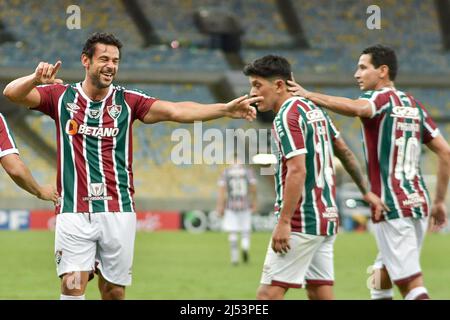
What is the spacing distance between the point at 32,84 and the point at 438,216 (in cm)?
337

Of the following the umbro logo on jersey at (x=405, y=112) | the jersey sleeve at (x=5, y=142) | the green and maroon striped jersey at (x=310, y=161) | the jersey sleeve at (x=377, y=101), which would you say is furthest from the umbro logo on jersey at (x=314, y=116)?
the jersey sleeve at (x=5, y=142)

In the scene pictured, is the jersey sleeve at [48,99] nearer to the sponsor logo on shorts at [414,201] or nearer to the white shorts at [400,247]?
the white shorts at [400,247]

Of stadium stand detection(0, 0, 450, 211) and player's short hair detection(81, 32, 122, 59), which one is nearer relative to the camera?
player's short hair detection(81, 32, 122, 59)

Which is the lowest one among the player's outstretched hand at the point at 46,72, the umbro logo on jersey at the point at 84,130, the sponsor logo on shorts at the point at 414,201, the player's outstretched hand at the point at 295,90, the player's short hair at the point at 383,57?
the sponsor logo on shorts at the point at 414,201

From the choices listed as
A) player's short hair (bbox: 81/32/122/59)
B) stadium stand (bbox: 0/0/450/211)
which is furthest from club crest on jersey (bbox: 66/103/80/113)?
stadium stand (bbox: 0/0/450/211)

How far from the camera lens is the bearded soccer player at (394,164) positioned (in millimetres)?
6254

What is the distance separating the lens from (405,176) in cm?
641

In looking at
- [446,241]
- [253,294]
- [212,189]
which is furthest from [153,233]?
[253,294]

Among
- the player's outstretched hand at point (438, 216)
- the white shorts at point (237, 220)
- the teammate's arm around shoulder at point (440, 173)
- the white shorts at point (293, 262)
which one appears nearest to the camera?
the white shorts at point (293, 262)

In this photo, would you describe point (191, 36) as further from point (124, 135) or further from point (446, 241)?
point (124, 135)

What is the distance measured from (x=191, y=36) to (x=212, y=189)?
5.91 metres

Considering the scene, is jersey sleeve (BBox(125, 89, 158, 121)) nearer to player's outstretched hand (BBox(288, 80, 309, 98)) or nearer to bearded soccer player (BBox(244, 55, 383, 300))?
bearded soccer player (BBox(244, 55, 383, 300))

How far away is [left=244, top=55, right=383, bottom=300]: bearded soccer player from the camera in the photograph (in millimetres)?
5660

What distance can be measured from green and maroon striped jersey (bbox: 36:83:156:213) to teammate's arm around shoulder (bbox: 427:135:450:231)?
2265mm
